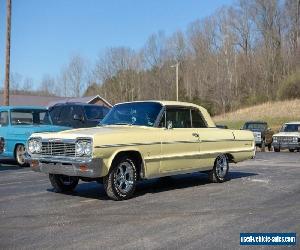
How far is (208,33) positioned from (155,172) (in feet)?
246

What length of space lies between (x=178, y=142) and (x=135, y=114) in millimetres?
1012

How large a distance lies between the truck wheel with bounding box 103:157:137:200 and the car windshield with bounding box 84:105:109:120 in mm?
9236

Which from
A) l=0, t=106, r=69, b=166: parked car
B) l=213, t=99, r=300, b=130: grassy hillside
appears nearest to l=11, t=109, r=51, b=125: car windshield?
l=0, t=106, r=69, b=166: parked car

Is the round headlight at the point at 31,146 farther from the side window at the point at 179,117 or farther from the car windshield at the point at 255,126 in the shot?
the car windshield at the point at 255,126

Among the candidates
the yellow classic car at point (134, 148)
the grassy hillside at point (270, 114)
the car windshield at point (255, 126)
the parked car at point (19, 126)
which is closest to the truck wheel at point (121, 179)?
the yellow classic car at point (134, 148)

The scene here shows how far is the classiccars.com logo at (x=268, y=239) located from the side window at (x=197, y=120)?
14.8 feet

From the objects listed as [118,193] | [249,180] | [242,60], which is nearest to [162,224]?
[118,193]

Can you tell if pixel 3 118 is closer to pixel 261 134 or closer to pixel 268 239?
pixel 268 239

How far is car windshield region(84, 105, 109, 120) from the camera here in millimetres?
18094

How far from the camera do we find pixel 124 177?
8906mm

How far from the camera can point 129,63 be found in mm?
92500

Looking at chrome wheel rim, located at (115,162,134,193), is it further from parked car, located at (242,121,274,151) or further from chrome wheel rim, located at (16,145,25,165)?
parked car, located at (242,121,274,151)

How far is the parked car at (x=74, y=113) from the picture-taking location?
17797 millimetres

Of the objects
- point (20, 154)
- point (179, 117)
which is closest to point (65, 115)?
point (20, 154)
